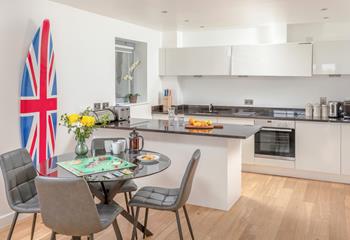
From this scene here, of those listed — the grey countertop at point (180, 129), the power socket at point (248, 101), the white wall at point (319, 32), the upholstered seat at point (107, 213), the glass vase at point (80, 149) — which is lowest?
the upholstered seat at point (107, 213)

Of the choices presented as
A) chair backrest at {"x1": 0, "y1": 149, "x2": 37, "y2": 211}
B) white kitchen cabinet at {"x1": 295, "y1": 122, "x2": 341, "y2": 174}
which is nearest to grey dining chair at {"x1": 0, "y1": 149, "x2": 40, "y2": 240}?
chair backrest at {"x1": 0, "y1": 149, "x2": 37, "y2": 211}

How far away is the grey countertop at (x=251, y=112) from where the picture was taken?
5.07 meters

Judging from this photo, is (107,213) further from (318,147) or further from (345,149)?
(345,149)

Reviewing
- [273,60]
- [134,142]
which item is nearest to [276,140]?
[273,60]

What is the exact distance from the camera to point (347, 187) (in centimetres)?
477

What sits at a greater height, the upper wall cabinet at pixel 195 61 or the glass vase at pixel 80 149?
the upper wall cabinet at pixel 195 61

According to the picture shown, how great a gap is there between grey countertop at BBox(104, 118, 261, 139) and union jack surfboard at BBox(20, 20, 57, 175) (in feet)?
2.53

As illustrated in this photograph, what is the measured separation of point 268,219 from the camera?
3.63m

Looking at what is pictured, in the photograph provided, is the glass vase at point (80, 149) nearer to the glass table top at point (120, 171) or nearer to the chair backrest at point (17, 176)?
the glass table top at point (120, 171)

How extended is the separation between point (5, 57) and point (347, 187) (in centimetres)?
457

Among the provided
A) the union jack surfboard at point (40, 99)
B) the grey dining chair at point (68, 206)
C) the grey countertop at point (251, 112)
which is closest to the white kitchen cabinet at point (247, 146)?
Answer: the grey countertop at point (251, 112)

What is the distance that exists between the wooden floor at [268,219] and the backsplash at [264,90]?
1565mm

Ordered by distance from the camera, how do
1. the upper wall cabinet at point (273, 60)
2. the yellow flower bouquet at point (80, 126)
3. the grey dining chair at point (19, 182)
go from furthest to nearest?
the upper wall cabinet at point (273, 60) < the yellow flower bouquet at point (80, 126) < the grey dining chair at point (19, 182)

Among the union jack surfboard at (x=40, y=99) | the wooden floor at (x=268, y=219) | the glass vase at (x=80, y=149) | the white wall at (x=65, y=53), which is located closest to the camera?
the glass vase at (x=80, y=149)
